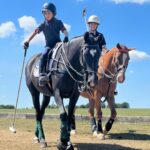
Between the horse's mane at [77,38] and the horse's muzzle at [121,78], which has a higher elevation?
the horse's mane at [77,38]

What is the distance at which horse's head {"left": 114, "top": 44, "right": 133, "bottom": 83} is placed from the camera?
1229 cm

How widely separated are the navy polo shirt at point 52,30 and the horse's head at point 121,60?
1.91 metres

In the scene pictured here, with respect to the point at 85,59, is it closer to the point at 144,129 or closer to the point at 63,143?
the point at 63,143

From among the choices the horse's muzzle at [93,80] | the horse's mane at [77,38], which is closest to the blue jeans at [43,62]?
the horse's mane at [77,38]

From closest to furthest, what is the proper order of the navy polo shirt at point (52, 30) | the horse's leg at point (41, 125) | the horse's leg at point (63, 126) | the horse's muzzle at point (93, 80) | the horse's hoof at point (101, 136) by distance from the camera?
the horse's muzzle at point (93, 80)
the horse's leg at point (63, 126)
the navy polo shirt at point (52, 30)
the horse's leg at point (41, 125)
the horse's hoof at point (101, 136)

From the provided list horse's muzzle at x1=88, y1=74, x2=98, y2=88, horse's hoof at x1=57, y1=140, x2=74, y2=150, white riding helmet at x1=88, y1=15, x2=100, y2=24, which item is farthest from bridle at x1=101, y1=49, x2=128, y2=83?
horse's hoof at x1=57, y1=140, x2=74, y2=150

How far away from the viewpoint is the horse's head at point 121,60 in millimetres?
12285

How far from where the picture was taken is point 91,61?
987 centimetres

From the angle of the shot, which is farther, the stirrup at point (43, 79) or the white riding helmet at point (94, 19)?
the white riding helmet at point (94, 19)

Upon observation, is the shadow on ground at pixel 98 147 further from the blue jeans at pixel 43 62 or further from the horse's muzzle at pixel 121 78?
the blue jeans at pixel 43 62

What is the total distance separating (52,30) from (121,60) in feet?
7.43

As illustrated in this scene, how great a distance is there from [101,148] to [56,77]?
207 centimetres

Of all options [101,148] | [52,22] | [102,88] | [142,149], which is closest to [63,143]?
[101,148]

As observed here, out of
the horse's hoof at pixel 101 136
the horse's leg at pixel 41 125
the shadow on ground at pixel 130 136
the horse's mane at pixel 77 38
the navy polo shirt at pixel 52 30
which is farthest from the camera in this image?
the shadow on ground at pixel 130 136
